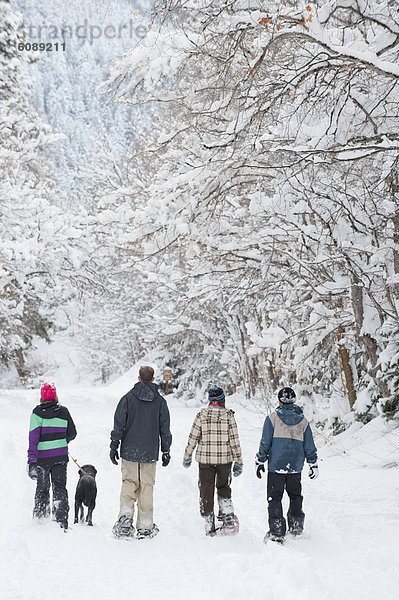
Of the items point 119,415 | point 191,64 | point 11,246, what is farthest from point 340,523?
point 11,246

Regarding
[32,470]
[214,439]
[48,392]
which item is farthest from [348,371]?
[32,470]

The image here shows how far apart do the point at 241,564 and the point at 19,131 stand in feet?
62.2

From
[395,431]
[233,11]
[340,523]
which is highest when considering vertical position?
[233,11]

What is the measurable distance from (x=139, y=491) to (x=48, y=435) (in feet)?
3.95

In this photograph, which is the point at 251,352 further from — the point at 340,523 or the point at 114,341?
the point at 114,341

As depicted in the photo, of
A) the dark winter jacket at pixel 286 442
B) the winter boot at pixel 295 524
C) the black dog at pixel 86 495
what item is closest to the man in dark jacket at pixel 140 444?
the black dog at pixel 86 495

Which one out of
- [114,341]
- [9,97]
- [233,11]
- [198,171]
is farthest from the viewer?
[114,341]

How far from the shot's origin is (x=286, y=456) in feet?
17.9

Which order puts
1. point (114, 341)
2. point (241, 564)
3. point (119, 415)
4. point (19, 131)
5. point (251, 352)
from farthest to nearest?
point (114, 341) → point (19, 131) → point (251, 352) → point (119, 415) → point (241, 564)

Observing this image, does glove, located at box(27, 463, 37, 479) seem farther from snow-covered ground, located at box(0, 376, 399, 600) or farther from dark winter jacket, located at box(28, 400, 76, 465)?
snow-covered ground, located at box(0, 376, 399, 600)

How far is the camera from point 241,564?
419 centimetres

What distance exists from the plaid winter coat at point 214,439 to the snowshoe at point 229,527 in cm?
58

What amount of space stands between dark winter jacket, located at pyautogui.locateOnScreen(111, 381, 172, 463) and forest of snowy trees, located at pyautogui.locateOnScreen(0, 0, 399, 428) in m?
1.92

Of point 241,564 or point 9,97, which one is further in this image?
point 9,97
